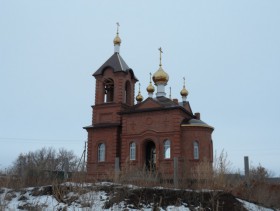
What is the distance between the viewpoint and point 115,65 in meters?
25.6

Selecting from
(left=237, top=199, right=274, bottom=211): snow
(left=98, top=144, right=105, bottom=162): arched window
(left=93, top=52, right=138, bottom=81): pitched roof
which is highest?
(left=93, top=52, right=138, bottom=81): pitched roof

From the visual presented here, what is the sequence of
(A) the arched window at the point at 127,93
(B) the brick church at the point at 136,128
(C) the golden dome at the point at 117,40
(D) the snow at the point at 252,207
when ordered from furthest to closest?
1. (C) the golden dome at the point at 117,40
2. (A) the arched window at the point at 127,93
3. (B) the brick church at the point at 136,128
4. (D) the snow at the point at 252,207

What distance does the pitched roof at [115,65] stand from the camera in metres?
25.3

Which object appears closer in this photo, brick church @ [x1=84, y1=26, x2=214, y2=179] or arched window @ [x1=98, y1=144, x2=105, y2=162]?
brick church @ [x1=84, y1=26, x2=214, y2=179]

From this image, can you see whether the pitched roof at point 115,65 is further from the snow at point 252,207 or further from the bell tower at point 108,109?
the snow at point 252,207

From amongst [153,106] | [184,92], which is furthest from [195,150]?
[184,92]

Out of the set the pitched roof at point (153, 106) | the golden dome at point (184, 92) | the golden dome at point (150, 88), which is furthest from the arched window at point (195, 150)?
the golden dome at point (184, 92)

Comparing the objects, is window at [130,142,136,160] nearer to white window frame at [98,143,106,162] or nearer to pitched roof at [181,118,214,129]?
white window frame at [98,143,106,162]

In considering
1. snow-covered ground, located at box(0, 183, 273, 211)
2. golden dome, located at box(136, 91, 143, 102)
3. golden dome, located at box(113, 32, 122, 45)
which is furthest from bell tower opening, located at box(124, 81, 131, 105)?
snow-covered ground, located at box(0, 183, 273, 211)

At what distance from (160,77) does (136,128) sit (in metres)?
4.85

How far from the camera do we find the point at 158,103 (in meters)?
23.0

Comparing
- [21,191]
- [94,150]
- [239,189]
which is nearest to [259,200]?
[239,189]

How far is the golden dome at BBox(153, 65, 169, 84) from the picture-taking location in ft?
85.4

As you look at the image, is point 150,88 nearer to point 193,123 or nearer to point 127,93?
point 127,93
